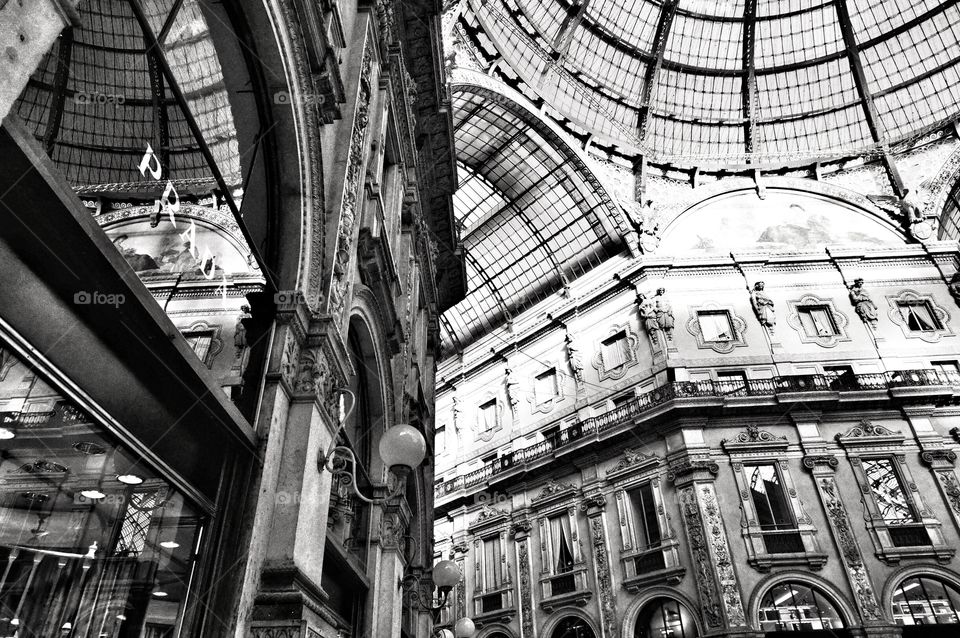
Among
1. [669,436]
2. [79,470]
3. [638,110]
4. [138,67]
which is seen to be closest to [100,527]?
[79,470]

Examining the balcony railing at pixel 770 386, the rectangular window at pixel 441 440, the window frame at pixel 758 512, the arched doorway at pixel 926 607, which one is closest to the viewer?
the arched doorway at pixel 926 607

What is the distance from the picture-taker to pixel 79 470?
3.22 m

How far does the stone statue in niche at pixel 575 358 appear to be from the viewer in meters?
24.9

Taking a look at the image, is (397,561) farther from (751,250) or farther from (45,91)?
(751,250)

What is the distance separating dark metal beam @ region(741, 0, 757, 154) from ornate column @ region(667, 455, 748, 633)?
59.5 ft

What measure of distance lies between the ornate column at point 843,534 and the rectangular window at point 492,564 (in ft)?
39.6

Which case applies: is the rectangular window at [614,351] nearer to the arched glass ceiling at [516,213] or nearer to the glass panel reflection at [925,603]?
the arched glass ceiling at [516,213]

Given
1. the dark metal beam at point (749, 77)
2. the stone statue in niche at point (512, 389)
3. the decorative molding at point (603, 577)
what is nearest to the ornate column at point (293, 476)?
the decorative molding at point (603, 577)

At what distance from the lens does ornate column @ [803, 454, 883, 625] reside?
1745cm

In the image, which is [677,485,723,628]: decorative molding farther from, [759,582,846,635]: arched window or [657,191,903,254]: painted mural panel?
[657,191,903,254]: painted mural panel

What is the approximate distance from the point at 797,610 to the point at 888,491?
530cm

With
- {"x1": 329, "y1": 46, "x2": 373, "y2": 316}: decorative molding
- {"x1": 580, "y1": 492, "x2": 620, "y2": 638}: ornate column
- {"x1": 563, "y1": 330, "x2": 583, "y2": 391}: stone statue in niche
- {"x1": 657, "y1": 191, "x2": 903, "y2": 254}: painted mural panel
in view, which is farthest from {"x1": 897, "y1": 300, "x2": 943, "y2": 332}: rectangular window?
{"x1": 329, "y1": 46, "x2": 373, "y2": 316}: decorative molding

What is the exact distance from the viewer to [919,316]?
2308 centimetres

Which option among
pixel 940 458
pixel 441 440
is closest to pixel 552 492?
pixel 441 440
